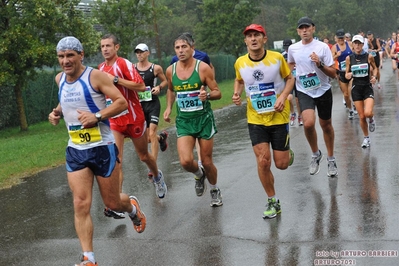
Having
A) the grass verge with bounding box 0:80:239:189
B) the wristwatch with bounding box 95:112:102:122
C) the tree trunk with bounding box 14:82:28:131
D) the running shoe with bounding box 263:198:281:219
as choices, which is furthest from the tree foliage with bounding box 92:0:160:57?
the wristwatch with bounding box 95:112:102:122

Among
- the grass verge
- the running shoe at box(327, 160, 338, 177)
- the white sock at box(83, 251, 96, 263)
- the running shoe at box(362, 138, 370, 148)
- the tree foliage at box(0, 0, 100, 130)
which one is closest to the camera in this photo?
the white sock at box(83, 251, 96, 263)

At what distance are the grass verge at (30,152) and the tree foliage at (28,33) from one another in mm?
1717

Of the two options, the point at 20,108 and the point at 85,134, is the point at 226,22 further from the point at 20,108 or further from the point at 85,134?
the point at 85,134

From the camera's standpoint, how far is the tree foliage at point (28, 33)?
2034 cm

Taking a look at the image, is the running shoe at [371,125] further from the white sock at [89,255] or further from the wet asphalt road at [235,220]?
the white sock at [89,255]

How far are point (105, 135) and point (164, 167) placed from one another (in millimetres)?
5617

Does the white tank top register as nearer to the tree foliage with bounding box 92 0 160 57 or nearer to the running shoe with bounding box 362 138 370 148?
the running shoe with bounding box 362 138 370 148

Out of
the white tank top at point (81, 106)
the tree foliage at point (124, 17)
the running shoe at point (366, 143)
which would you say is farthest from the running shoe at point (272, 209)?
the tree foliage at point (124, 17)

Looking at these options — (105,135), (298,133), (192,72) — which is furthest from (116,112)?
(298,133)

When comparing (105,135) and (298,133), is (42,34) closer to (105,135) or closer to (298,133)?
(298,133)

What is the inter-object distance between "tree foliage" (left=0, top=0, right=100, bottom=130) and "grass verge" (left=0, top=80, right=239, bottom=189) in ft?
5.63

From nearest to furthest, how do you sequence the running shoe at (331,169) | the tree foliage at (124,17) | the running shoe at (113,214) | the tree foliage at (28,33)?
the running shoe at (113,214)
the running shoe at (331,169)
the tree foliage at (28,33)
the tree foliage at (124,17)

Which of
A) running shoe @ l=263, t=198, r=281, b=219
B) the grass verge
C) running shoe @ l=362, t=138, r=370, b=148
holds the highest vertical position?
running shoe @ l=263, t=198, r=281, b=219

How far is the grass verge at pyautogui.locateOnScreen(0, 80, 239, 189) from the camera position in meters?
12.7
